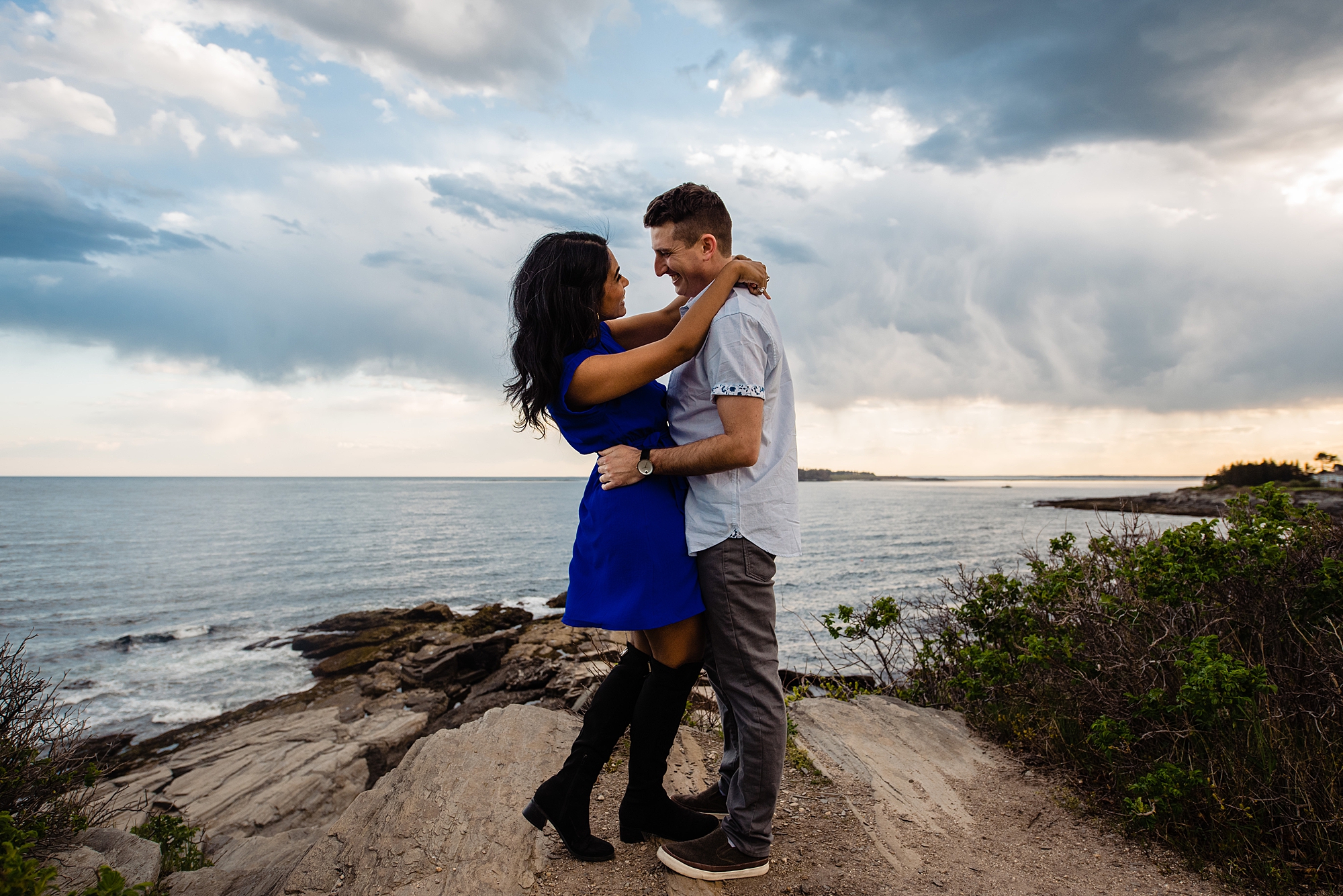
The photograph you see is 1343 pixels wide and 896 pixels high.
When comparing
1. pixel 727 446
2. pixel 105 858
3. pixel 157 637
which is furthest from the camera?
pixel 157 637

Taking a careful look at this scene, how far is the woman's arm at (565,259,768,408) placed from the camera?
2670 mm

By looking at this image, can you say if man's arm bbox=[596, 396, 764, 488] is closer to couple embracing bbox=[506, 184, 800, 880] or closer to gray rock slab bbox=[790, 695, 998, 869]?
couple embracing bbox=[506, 184, 800, 880]

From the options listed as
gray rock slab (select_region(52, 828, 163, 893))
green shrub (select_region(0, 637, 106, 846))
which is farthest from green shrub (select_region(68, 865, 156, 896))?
green shrub (select_region(0, 637, 106, 846))

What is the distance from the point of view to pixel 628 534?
2.77 meters

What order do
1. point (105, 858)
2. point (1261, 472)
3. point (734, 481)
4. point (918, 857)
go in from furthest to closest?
point (1261, 472) → point (105, 858) → point (918, 857) → point (734, 481)

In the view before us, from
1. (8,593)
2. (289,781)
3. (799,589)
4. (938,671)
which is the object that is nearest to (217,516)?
(8,593)

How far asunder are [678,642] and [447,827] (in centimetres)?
200

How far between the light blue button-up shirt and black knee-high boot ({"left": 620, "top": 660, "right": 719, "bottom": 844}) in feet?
2.04

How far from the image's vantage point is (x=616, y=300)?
2.98 meters

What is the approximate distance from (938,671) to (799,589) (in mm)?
18523

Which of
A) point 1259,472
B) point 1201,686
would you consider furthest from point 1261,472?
point 1201,686

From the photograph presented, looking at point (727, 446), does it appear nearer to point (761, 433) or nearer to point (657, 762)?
point (761, 433)

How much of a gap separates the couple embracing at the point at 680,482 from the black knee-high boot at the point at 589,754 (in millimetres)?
11

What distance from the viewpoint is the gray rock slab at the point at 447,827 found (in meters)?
3.36
